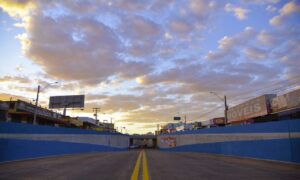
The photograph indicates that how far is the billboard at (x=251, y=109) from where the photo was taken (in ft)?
130

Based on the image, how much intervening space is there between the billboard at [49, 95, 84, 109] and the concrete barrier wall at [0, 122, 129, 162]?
119 feet

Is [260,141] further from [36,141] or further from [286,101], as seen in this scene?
[36,141]

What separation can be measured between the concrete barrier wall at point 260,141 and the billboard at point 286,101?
9173 mm

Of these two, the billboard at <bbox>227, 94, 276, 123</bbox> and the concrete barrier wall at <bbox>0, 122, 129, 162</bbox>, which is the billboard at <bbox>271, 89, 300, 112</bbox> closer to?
the billboard at <bbox>227, 94, 276, 123</bbox>

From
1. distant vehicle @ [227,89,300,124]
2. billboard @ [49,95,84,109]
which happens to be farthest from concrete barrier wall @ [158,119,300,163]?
billboard @ [49,95,84,109]

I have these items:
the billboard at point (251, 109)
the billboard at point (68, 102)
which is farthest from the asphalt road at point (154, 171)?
the billboard at point (68, 102)

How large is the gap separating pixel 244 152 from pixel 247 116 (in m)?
22.2

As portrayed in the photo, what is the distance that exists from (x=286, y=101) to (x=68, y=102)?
6175cm

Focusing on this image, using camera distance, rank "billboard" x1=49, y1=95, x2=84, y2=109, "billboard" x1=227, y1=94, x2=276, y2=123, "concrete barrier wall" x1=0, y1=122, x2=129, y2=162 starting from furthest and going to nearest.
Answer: "billboard" x1=49, y1=95, x2=84, y2=109 → "billboard" x1=227, y1=94, x2=276, y2=123 → "concrete barrier wall" x1=0, y1=122, x2=129, y2=162

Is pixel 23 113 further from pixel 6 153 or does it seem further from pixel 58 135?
pixel 6 153

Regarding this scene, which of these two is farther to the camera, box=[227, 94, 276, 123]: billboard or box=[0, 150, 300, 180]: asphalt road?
box=[227, 94, 276, 123]: billboard

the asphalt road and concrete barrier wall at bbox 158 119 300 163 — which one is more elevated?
concrete barrier wall at bbox 158 119 300 163

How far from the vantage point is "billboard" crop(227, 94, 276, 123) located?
130ft

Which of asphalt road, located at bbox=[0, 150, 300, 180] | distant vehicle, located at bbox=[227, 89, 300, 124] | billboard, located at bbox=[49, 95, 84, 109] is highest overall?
billboard, located at bbox=[49, 95, 84, 109]
